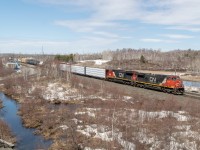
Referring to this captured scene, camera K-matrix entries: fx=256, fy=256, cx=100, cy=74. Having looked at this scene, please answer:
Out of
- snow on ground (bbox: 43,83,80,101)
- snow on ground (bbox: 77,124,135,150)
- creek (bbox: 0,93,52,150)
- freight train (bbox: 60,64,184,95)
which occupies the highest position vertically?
freight train (bbox: 60,64,184,95)

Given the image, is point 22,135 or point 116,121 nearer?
point 22,135

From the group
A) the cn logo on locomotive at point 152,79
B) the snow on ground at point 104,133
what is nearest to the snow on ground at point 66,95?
the cn logo on locomotive at point 152,79

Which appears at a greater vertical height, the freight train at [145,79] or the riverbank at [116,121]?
the freight train at [145,79]

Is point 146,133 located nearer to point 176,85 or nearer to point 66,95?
point 176,85

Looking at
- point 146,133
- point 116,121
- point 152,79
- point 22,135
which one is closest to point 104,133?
point 116,121

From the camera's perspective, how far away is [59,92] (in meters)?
54.2

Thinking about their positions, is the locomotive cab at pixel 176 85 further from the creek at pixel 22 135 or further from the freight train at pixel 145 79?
the creek at pixel 22 135

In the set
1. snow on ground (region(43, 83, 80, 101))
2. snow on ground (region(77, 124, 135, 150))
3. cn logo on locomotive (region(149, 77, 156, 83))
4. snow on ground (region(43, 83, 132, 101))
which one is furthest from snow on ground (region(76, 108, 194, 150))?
snow on ground (region(43, 83, 80, 101))

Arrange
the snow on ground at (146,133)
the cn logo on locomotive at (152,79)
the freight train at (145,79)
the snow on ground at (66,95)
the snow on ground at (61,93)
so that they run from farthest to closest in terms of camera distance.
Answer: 1. the snow on ground at (61,93)
2. the cn logo on locomotive at (152,79)
3. the snow on ground at (66,95)
4. the freight train at (145,79)
5. the snow on ground at (146,133)

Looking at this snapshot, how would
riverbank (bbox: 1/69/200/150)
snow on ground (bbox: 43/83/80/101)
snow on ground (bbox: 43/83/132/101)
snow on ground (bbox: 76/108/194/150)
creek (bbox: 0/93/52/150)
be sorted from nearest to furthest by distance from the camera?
snow on ground (bbox: 76/108/194/150)
riverbank (bbox: 1/69/200/150)
creek (bbox: 0/93/52/150)
snow on ground (bbox: 43/83/132/101)
snow on ground (bbox: 43/83/80/101)

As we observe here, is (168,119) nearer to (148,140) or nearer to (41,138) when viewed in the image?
(148,140)

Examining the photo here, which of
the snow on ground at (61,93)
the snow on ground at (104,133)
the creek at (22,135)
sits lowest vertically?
the creek at (22,135)

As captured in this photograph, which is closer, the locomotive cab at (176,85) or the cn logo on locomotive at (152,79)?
the locomotive cab at (176,85)

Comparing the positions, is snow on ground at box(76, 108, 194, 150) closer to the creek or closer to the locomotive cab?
the creek
